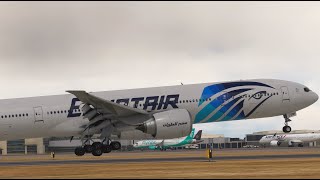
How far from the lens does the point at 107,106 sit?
44562mm

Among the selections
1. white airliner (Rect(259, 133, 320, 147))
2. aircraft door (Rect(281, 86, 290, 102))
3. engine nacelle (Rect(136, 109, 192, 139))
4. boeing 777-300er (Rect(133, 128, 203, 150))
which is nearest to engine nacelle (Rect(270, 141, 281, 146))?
white airliner (Rect(259, 133, 320, 147))

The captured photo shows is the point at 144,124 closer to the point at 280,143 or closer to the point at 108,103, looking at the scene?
the point at 108,103

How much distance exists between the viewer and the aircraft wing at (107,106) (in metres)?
43.4

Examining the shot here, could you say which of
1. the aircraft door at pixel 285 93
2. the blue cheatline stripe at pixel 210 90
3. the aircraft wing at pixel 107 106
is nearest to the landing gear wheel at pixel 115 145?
the aircraft wing at pixel 107 106

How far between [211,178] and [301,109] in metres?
30.6

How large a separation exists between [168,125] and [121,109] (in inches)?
171

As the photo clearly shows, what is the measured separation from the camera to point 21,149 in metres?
124

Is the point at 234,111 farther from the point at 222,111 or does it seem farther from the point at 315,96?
the point at 315,96

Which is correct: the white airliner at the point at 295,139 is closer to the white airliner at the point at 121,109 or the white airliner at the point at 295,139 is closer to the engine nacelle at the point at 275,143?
the engine nacelle at the point at 275,143

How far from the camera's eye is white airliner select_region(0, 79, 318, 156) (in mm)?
45812

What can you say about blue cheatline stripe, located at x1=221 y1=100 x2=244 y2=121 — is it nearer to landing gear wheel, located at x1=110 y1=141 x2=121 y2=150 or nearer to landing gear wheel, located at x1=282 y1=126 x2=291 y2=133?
landing gear wheel, located at x1=282 y1=126 x2=291 y2=133

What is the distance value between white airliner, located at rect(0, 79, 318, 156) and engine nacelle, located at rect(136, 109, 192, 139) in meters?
0.83

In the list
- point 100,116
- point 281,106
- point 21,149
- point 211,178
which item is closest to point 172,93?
point 100,116

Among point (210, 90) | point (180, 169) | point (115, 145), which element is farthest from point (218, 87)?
point (180, 169)
